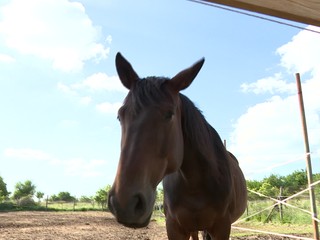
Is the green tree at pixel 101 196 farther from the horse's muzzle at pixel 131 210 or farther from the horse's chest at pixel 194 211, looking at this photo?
the horse's muzzle at pixel 131 210

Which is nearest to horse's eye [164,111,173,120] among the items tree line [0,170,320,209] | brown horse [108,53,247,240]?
brown horse [108,53,247,240]

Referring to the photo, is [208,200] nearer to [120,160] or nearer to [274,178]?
[120,160]

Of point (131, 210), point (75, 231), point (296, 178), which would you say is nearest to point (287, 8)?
point (131, 210)

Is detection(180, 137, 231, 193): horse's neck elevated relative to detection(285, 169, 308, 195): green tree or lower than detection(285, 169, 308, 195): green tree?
lower

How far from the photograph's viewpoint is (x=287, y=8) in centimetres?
154

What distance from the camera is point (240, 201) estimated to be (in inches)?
137

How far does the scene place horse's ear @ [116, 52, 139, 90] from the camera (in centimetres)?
215

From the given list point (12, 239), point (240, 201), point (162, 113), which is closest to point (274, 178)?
point (12, 239)

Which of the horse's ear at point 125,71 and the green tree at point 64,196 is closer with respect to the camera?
the horse's ear at point 125,71

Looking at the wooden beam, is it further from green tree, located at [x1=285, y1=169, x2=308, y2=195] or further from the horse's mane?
green tree, located at [x1=285, y1=169, x2=308, y2=195]

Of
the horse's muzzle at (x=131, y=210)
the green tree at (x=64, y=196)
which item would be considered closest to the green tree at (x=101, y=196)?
the green tree at (x=64, y=196)

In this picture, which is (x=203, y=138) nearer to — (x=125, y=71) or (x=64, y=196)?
(x=125, y=71)

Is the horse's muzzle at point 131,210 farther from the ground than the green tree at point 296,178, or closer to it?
closer to it

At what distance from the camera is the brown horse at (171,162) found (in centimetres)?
157
